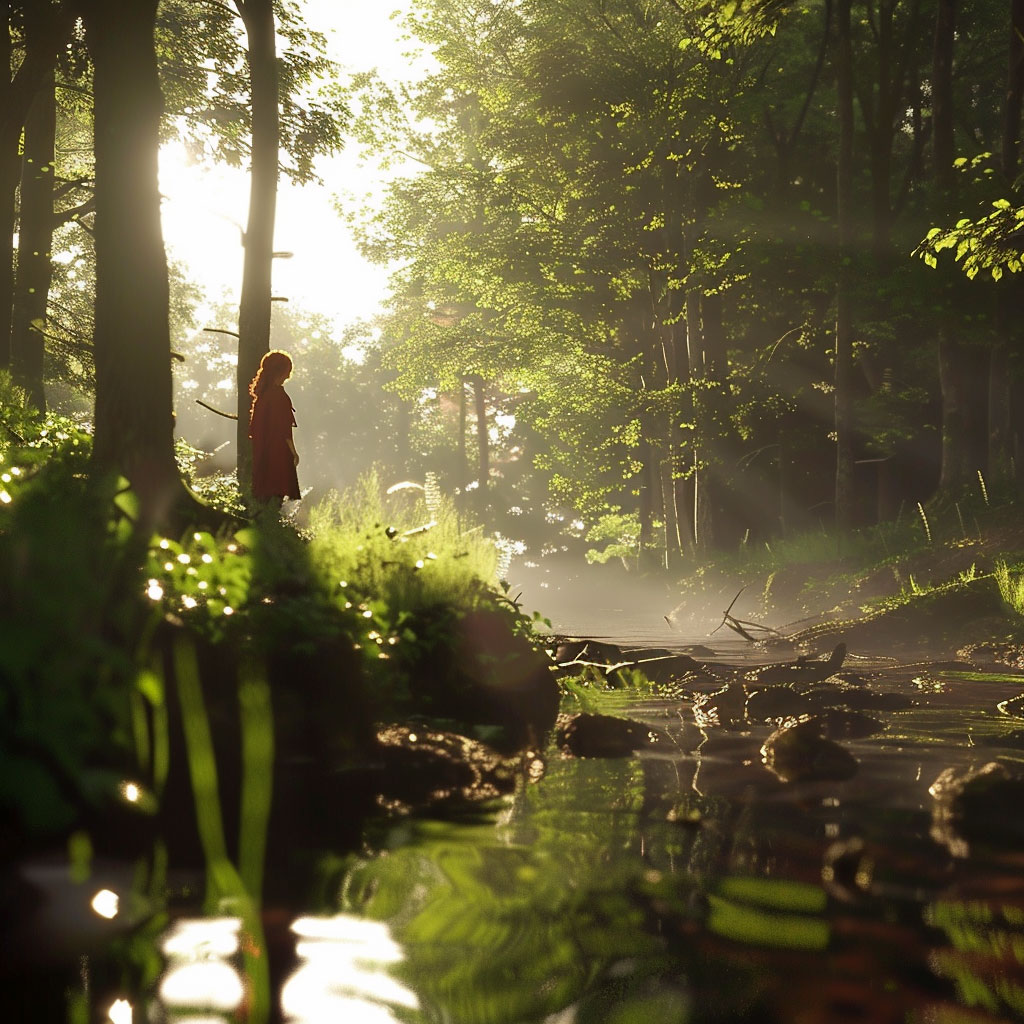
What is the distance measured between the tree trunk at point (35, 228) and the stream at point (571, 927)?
16.1m

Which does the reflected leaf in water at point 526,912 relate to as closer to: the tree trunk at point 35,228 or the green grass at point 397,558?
the green grass at point 397,558

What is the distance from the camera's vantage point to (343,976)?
3.48 metres

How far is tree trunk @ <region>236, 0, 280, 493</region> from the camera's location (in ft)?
46.1

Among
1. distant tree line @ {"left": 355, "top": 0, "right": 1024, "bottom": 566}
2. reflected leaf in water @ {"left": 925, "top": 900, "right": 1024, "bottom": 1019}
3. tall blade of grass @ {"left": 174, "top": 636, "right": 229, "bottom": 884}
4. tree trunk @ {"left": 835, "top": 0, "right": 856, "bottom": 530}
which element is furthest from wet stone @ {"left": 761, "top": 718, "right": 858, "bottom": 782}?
tree trunk @ {"left": 835, "top": 0, "right": 856, "bottom": 530}

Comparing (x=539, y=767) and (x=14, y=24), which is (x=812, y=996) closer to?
(x=539, y=767)

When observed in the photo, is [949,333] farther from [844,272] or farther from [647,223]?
[647,223]

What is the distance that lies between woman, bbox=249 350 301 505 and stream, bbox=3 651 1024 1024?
21.0ft

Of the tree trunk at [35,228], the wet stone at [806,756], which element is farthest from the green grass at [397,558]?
the tree trunk at [35,228]

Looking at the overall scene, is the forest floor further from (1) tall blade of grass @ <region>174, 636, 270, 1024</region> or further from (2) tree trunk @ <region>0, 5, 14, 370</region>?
(1) tall blade of grass @ <region>174, 636, 270, 1024</region>

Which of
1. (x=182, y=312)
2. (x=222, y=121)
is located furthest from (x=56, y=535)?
(x=182, y=312)

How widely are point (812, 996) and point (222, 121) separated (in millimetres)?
21321

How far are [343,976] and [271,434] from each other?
8613mm

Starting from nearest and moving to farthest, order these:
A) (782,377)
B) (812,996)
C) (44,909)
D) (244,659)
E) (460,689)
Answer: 1. (812,996)
2. (44,909)
3. (244,659)
4. (460,689)
5. (782,377)

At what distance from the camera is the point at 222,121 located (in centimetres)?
2181
